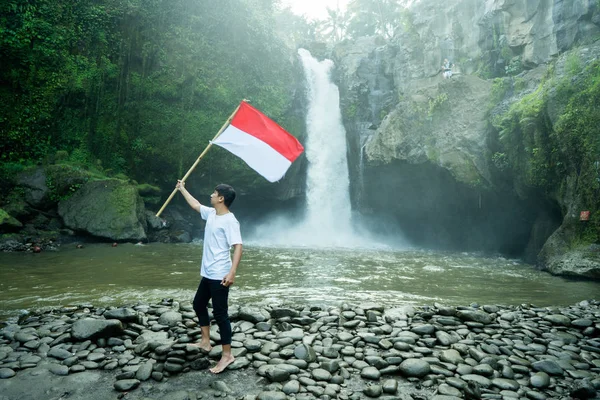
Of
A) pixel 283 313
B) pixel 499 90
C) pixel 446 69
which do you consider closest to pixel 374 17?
pixel 446 69

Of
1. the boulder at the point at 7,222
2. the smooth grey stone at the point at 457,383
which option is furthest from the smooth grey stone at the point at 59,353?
the boulder at the point at 7,222

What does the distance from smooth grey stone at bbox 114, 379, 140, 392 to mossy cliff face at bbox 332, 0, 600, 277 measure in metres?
11.2

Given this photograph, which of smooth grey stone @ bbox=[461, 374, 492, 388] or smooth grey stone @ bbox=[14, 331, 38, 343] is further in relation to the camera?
smooth grey stone @ bbox=[14, 331, 38, 343]

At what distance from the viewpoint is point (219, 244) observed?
169 inches

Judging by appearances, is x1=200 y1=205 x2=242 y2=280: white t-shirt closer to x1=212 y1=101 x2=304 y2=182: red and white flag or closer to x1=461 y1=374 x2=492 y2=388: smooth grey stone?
x1=212 y1=101 x2=304 y2=182: red and white flag

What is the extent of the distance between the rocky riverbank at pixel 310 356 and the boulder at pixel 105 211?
10368 mm

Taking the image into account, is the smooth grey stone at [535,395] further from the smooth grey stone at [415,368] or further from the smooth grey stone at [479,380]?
the smooth grey stone at [415,368]

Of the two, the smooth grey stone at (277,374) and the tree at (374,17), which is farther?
the tree at (374,17)

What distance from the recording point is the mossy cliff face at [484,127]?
12.0 meters

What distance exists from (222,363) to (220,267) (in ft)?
3.34

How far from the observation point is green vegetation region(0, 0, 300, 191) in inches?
663

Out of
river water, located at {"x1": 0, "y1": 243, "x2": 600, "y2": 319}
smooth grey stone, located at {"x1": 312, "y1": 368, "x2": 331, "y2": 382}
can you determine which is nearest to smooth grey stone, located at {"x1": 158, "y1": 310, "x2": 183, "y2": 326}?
river water, located at {"x1": 0, "y1": 243, "x2": 600, "y2": 319}

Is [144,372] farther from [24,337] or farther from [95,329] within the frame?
[24,337]

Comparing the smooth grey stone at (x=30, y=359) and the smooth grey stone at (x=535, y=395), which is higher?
the smooth grey stone at (x=535, y=395)
